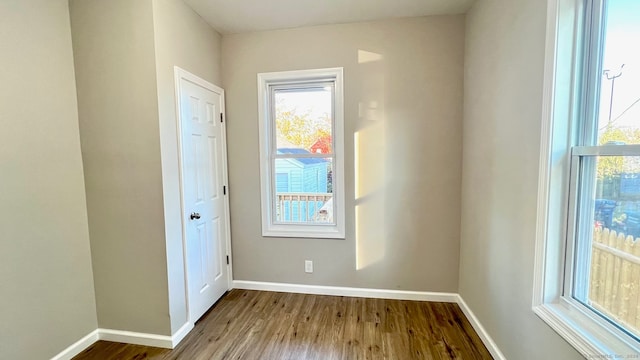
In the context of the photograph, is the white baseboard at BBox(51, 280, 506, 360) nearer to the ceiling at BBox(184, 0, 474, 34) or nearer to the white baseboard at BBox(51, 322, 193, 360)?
the white baseboard at BBox(51, 322, 193, 360)

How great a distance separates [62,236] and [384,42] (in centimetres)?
301

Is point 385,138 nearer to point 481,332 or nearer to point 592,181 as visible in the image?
point 592,181

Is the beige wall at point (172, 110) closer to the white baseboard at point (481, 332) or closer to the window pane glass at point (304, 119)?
the window pane glass at point (304, 119)

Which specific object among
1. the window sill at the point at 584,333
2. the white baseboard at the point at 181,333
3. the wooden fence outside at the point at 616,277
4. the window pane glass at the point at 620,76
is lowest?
the white baseboard at the point at 181,333

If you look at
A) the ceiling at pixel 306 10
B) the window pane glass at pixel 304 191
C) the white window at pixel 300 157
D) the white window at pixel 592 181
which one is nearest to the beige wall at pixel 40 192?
the ceiling at pixel 306 10

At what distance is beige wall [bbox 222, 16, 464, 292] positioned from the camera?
238 centimetres

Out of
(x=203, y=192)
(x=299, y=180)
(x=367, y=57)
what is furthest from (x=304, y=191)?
(x=367, y=57)

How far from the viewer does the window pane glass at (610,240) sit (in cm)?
104

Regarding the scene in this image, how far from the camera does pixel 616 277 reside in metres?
1.11

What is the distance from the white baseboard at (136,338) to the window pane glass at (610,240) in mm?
2626

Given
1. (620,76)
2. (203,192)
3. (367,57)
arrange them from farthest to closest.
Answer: (367,57)
(203,192)
(620,76)

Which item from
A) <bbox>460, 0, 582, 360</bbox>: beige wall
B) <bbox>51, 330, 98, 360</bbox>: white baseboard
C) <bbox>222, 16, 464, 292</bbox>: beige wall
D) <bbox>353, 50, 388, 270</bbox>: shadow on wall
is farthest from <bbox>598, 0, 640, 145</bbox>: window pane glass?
<bbox>51, 330, 98, 360</bbox>: white baseboard

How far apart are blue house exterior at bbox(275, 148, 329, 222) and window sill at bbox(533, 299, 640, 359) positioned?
74.1 inches

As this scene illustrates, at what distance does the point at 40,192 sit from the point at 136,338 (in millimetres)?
1252
